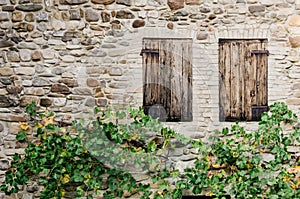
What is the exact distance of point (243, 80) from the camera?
19.4 ft

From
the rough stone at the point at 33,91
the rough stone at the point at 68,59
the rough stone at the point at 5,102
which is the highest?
the rough stone at the point at 68,59

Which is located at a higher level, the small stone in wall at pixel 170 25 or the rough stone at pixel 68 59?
the small stone in wall at pixel 170 25

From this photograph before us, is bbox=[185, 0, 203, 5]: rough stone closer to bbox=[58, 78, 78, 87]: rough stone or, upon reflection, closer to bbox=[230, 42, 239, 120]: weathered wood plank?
bbox=[230, 42, 239, 120]: weathered wood plank

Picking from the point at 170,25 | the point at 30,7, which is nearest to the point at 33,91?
the point at 30,7

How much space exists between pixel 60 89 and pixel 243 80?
2.17 metres

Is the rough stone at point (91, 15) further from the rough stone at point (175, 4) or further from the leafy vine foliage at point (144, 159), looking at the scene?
the leafy vine foliage at point (144, 159)

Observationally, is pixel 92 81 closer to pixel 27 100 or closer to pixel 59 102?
pixel 59 102

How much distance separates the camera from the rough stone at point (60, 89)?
5.79 meters

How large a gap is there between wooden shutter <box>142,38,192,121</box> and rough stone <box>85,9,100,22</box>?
2.04ft

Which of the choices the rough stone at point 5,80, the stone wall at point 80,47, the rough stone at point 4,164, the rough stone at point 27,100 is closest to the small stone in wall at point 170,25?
the stone wall at point 80,47

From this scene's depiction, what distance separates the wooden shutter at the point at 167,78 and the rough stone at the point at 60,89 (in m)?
0.91

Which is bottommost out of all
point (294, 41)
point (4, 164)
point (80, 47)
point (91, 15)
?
point (4, 164)

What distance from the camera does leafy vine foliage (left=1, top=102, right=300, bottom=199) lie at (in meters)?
5.73

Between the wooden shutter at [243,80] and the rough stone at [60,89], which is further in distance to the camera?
the wooden shutter at [243,80]
